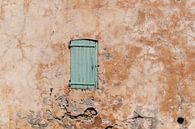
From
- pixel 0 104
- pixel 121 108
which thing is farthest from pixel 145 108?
pixel 0 104

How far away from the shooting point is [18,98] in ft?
60.6

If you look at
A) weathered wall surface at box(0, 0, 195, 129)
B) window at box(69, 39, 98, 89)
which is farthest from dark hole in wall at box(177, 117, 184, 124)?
window at box(69, 39, 98, 89)

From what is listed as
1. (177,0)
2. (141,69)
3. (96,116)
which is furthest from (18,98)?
(177,0)

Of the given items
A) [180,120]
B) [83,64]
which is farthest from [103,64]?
[180,120]

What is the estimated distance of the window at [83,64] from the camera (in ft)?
60.9

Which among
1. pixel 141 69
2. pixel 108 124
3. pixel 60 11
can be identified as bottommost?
pixel 108 124

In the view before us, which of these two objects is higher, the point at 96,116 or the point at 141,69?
the point at 141,69

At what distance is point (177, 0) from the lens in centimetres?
1886

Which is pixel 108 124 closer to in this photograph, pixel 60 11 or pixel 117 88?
pixel 117 88

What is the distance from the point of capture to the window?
18562mm

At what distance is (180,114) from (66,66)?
9.85ft

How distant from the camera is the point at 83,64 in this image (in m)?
18.6

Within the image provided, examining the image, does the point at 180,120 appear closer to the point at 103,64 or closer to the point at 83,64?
the point at 103,64

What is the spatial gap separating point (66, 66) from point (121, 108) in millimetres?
1675
